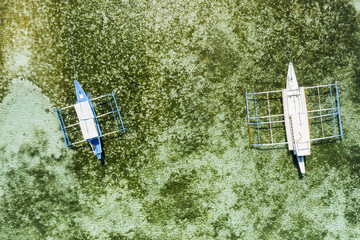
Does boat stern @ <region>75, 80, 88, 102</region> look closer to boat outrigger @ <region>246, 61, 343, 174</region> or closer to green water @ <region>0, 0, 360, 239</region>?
green water @ <region>0, 0, 360, 239</region>

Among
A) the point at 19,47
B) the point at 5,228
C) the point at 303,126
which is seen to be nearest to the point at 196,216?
the point at 303,126

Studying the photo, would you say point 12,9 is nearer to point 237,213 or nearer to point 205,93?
point 205,93

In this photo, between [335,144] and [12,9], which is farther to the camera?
[335,144]

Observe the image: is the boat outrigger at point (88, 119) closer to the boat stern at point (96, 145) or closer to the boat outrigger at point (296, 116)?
the boat stern at point (96, 145)

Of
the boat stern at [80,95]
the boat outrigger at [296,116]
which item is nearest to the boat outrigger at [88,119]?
the boat stern at [80,95]

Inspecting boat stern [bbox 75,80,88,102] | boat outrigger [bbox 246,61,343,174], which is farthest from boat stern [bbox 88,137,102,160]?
boat outrigger [bbox 246,61,343,174]

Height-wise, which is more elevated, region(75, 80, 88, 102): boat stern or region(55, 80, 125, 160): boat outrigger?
region(75, 80, 88, 102): boat stern
